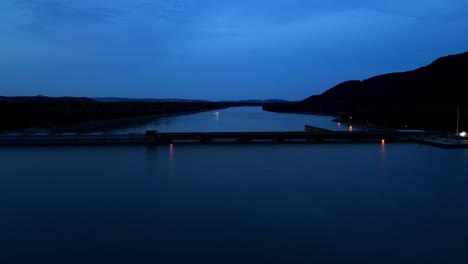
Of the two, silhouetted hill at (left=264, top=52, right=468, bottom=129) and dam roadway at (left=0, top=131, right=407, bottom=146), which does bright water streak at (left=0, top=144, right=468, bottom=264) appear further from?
silhouetted hill at (left=264, top=52, right=468, bottom=129)

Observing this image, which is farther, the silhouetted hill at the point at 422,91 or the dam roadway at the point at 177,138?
the silhouetted hill at the point at 422,91

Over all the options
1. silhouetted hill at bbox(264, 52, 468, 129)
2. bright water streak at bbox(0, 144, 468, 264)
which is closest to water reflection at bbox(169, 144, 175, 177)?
bright water streak at bbox(0, 144, 468, 264)

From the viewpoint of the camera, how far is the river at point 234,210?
286 inches

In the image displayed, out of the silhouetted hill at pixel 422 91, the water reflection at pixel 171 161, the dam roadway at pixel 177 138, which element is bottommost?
the water reflection at pixel 171 161

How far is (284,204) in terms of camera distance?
1039cm

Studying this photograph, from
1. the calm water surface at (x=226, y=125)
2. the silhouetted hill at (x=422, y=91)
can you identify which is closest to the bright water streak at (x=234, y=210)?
the calm water surface at (x=226, y=125)

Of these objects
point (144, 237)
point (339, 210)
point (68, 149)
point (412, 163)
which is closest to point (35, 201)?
point (144, 237)

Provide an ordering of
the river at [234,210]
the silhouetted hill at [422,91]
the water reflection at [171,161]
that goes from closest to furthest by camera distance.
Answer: the river at [234,210] < the water reflection at [171,161] < the silhouetted hill at [422,91]

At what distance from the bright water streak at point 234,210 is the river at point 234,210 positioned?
3 cm

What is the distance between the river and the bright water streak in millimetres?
30

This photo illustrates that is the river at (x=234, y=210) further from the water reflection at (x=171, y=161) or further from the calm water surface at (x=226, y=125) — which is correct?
the calm water surface at (x=226, y=125)

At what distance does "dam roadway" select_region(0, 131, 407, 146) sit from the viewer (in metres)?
24.4

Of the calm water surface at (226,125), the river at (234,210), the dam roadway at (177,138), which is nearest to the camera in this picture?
the river at (234,210)

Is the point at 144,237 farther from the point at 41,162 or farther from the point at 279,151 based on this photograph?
the point at 279,151
